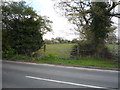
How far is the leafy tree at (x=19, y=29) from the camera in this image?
41.8 feet

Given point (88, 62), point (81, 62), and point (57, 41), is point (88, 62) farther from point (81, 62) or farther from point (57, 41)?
point (57, 41)

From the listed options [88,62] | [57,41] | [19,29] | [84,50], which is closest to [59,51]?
[57,41]

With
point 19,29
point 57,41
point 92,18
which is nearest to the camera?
point 92,18

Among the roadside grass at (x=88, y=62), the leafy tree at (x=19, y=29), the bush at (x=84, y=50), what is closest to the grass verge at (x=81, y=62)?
the roadside grass at (x=88, y=62)

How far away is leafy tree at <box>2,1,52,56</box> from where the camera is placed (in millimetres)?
12727

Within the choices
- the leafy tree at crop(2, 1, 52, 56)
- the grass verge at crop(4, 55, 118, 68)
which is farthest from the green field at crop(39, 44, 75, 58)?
the leafy tree at crop(2, 1, 52, 56)

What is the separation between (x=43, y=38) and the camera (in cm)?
1374

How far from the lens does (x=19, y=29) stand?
12.6 metres

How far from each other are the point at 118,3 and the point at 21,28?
28.5 feet

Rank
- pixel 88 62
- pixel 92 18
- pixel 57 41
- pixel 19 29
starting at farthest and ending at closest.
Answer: pixel 57 41, pixel 19 29, pixel 92 18, pixel 88 62

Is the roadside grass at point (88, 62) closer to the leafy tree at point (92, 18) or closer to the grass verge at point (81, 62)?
the grass verge at point (81, 62)

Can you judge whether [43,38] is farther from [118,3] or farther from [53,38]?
[118,3]

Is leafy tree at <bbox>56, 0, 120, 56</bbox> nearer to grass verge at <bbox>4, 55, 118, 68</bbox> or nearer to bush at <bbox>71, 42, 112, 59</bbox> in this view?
bush at <bbox>71, 42, 112, 59</bbox>

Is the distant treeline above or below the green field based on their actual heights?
above
